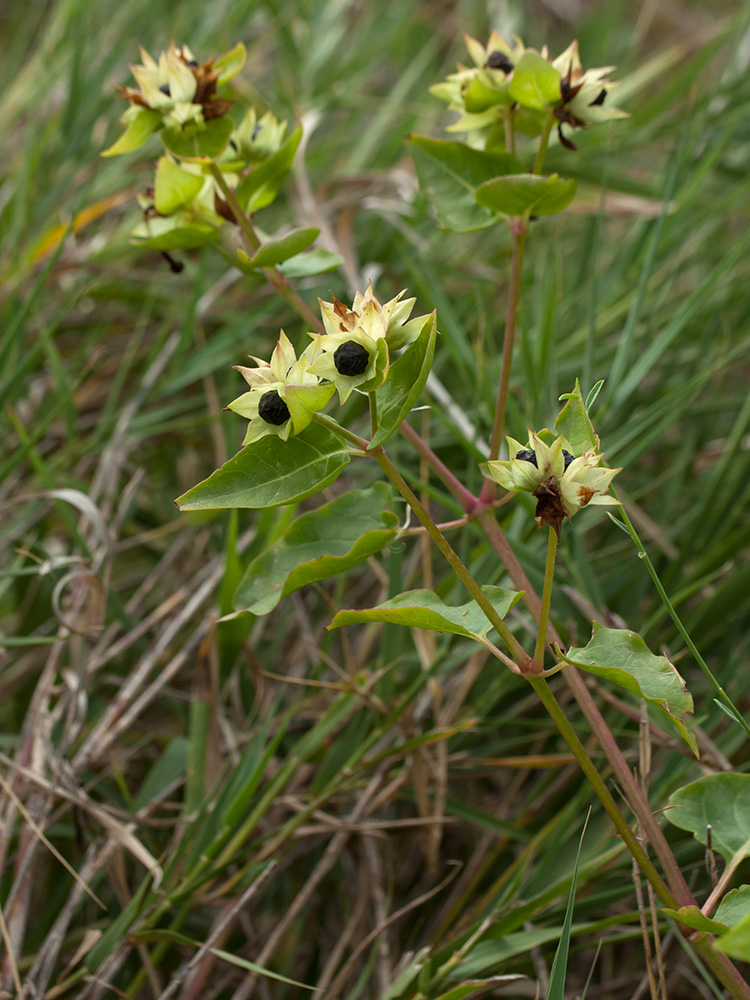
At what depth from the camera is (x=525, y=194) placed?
0.65 metres

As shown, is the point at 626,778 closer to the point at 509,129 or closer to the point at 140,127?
the point at 509,129

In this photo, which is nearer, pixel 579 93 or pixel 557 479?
pixel 557 479

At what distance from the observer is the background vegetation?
0.82 m

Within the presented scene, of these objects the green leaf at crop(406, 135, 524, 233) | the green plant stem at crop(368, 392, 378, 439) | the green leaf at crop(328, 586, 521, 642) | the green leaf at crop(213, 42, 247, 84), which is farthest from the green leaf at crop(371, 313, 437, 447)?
the green leaf at crop(213, 42, 247, 84)

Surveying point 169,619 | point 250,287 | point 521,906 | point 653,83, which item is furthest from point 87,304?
point 653,83

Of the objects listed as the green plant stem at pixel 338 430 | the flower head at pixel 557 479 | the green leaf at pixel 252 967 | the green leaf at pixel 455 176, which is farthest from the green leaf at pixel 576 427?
the green leaf at pixel 252 967

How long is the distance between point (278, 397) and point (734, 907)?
17.8 inches

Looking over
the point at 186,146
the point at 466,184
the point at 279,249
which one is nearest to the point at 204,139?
the point at 186,146

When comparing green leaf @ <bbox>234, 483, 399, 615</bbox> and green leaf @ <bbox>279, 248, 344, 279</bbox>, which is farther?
green leaf @ <bbox>279, 248, 344, 279</bbox>

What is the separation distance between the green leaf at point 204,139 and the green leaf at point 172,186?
0.02 metres

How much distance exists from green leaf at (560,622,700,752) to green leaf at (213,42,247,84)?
550mm

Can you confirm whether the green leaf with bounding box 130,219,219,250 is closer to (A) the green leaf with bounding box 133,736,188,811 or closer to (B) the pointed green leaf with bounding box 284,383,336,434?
(B) the pointed green leaf with bounding box 284,383,336,434

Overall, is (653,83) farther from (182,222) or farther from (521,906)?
(521,906)

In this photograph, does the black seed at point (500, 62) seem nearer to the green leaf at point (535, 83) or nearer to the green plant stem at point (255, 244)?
the green leaf at point (535, 83)
